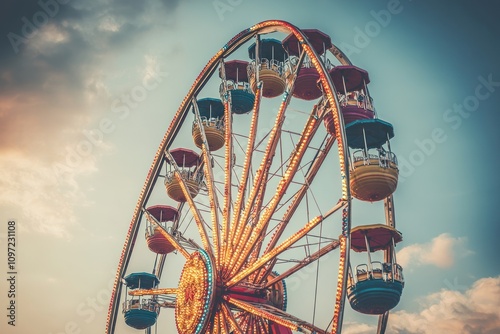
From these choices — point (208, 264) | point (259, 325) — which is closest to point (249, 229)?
point (208, 264)

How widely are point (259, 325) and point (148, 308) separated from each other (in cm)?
616

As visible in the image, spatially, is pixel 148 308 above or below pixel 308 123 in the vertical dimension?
below

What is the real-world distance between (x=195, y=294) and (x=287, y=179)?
363cm

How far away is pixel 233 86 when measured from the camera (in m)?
19.3

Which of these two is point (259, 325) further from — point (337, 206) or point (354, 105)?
point (354, 105)

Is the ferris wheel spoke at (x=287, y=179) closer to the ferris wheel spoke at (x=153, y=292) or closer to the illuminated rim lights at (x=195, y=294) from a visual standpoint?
the illuminated rim lights at (x=195, y=294)

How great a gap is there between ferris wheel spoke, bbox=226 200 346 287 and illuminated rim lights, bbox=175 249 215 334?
0.55 meters

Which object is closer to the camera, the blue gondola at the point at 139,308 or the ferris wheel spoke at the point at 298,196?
the ferris wheel spoke at the point at 298,196

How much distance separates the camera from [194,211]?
17094 millimetres

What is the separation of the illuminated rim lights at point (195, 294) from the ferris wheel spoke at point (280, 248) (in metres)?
0.55

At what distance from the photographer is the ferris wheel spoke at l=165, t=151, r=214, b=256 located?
1608cm

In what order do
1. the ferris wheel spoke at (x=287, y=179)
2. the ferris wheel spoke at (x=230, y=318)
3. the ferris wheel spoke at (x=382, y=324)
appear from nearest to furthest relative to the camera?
the ferris wheel spoke at (x=230, y=318) → the ferris wheel spoke at (x=287, y=179) → the ferris wheel spoke at (x=382, y=324)

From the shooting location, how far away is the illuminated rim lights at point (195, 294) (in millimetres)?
14336

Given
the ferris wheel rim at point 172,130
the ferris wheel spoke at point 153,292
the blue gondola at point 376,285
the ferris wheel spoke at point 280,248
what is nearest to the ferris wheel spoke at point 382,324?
the blue gondola at point 376,285
